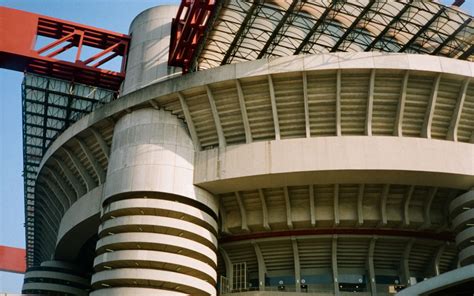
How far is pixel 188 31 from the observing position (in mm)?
32469

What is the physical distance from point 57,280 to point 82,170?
14.1 meters

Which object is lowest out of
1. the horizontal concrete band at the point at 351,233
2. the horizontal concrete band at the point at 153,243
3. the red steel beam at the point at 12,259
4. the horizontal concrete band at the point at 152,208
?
the horizontal concrete band at the point at 153,243

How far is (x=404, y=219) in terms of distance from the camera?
30.8 m

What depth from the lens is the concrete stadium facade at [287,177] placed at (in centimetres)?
2756

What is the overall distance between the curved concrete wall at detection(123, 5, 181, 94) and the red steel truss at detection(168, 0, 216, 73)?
3.97 ft

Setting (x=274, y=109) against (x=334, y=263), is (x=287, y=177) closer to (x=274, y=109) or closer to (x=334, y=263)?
(x=274, y=109)

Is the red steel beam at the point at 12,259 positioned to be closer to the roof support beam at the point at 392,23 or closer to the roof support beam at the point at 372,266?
the roof support beam at the point at 372,266

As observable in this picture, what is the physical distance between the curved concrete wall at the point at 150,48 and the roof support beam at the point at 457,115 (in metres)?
19.4

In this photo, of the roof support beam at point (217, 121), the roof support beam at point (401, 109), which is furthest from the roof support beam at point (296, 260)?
the roof support beam at point (401, 109)

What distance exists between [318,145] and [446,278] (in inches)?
533

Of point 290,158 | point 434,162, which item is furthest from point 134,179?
point 434,162

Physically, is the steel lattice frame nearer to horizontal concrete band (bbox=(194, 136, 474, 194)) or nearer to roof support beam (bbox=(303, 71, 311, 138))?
horizontal concrete band (bbox=(194, 136, 474, 194))

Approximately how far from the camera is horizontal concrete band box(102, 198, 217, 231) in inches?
1082

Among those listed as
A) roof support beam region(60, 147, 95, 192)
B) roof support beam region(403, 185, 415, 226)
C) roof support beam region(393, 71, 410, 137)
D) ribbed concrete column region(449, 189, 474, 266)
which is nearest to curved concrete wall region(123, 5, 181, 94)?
roof support beam region(60, 147, 95, 192)
